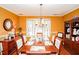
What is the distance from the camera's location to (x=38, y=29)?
7684 millimetres

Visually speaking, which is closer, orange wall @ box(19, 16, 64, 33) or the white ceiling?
the white ceiling

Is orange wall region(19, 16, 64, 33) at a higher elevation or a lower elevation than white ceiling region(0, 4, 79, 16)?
lower

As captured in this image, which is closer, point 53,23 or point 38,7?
point 38,7

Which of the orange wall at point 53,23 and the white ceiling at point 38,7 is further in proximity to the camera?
the orange wall at point 53,23

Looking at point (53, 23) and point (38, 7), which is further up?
point (38, 7)

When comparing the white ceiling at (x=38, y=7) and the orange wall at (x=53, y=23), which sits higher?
the white ceiling at (x=38, y=7)

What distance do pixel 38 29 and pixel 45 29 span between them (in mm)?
460

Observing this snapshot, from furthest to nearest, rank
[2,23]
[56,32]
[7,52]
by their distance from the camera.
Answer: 1. [56,32]
2. [2,23]
3. [7,52]
